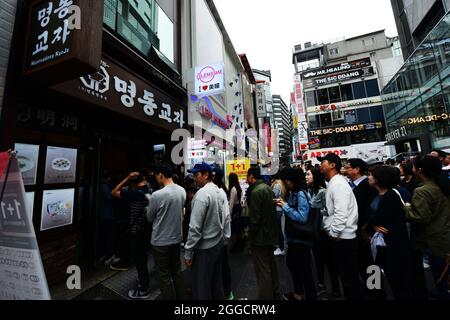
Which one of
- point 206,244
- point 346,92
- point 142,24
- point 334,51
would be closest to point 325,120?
point 346,92

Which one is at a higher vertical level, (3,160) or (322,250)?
(3,160)

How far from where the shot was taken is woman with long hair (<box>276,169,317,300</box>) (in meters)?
2.94

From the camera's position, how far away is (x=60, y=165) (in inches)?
165

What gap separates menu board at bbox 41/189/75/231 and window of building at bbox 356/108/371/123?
121 feet

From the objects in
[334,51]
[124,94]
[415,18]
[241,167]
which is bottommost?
[241,167]

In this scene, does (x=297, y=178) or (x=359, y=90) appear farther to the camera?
(x=359, y=90)

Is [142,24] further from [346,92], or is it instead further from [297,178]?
[346,92]

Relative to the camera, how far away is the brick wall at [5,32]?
9.71 ft

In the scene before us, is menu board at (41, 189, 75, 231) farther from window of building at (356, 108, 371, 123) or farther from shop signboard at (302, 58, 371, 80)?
shop signboard at (302, 58, 371, 80)

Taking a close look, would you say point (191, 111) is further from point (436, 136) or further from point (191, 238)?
point (436, 136)

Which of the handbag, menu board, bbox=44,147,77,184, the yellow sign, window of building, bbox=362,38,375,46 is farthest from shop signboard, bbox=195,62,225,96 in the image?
window of building, bbox=362,38,375,46

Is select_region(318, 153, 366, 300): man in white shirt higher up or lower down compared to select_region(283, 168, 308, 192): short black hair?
lower down

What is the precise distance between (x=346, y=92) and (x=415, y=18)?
13307 mm
